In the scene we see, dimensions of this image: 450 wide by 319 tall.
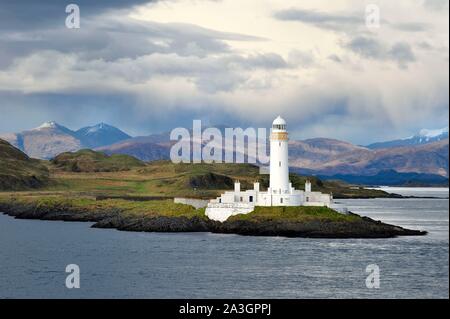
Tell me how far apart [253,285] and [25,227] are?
7738 cm

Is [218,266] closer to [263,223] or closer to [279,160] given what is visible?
[263,223]

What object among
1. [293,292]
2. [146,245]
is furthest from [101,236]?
[293,292]

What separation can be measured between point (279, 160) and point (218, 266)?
3238 cm

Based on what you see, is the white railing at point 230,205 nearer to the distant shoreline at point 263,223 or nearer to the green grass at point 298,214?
the distant shoreline at point 263,223

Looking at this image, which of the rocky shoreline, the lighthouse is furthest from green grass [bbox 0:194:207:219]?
the lighthouse

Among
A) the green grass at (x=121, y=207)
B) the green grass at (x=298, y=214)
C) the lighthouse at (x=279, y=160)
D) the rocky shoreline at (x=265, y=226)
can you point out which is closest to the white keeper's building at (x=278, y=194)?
the lighthouse at (x=279, y=160)

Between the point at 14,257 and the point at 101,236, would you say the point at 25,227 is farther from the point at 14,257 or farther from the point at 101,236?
the point at 14,257

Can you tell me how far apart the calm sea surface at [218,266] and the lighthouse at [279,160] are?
875 cm

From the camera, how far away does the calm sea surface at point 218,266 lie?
232ft

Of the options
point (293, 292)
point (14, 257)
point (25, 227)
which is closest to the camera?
point (293, 292)

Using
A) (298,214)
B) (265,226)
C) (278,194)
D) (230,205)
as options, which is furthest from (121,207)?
(298,214)

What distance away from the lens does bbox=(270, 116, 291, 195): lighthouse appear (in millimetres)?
113188

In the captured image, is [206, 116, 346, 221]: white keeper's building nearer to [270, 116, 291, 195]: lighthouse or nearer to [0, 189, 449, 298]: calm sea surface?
[270, 116, 291, 195]: lighthouse
